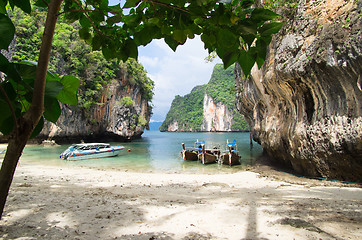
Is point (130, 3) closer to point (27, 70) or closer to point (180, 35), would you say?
point (180, 35)

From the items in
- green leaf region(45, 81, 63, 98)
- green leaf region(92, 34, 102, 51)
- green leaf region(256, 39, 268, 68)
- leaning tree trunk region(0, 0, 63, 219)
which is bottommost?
leaning tree trunk region(0, 0, 63, 219)

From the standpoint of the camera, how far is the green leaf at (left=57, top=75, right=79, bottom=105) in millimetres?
965

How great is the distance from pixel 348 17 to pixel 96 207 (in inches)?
317

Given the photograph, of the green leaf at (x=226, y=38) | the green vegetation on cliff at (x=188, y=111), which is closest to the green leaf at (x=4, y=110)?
the green leaf at (x=226, y=38)

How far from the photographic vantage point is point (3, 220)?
2406mm

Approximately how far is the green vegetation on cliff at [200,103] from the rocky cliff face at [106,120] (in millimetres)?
47911

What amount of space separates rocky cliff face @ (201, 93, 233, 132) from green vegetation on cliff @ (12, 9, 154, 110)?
6243 cm

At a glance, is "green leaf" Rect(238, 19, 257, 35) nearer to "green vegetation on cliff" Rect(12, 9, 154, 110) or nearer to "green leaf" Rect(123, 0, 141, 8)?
"green leaf" Rect(123, 0, 141, 8)

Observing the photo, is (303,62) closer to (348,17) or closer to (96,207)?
(348,17)

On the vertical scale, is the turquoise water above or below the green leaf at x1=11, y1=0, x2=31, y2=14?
below

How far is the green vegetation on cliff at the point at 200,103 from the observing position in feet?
275

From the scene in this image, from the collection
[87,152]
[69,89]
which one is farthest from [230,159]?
[69,89]

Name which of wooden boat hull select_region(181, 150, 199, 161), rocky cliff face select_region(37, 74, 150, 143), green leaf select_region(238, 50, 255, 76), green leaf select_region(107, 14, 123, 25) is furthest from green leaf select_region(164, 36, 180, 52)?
rocky cliff face select_region(37, 74, 150, 143)

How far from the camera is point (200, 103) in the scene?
110562 mm
